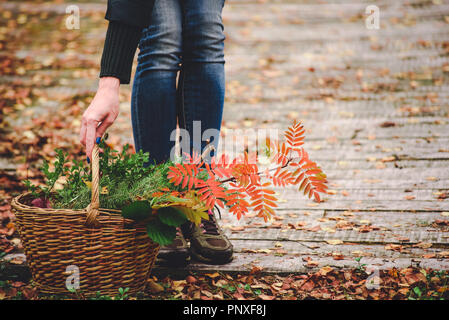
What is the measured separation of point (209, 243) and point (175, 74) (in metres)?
0.68

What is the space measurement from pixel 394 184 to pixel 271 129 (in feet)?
4.54

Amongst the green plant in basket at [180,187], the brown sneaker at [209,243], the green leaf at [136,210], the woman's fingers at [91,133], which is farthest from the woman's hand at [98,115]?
the brown sneaker at [209,243]

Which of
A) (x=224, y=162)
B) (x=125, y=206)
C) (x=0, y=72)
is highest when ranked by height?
(x=0, y=72)

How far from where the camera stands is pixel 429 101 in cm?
410

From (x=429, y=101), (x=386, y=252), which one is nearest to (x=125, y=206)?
(x=386, y=252)

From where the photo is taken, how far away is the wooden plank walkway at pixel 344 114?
6.42 feet

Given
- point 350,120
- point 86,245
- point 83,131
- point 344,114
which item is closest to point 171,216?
point 86,245

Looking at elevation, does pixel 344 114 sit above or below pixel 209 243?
above

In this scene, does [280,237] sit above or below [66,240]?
below

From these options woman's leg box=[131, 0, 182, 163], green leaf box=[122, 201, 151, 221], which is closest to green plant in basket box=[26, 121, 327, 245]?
green leaf box=[122, 201, 151, 221]

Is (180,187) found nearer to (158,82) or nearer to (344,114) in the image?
(158,82)

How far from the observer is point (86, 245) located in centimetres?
146

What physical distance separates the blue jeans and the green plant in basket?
24 cm

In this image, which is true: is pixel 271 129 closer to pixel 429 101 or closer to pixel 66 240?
pixel 429 101
